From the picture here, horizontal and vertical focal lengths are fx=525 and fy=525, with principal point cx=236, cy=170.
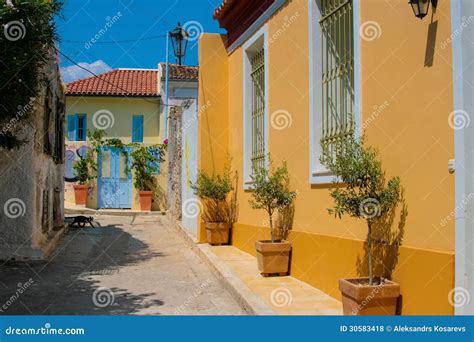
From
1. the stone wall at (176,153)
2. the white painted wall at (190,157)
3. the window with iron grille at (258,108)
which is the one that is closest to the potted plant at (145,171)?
the stone wall at (176,153)

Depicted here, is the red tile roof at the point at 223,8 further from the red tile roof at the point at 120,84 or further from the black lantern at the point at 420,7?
the red tile roof at the point at 120,84

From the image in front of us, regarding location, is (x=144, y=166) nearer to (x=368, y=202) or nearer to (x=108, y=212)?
(x=108, y=212)

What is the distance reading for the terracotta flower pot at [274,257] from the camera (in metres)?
7.43

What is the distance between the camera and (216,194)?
35.0 feet

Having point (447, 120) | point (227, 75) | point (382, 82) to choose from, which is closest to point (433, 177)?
point (447, 120)

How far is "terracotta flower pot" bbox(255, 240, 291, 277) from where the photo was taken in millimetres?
7430

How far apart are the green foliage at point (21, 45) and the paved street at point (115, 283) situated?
2496 mm

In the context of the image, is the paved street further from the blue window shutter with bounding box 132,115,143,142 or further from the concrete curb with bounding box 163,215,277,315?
the blue window shutter with bounding box 132,115,143,142

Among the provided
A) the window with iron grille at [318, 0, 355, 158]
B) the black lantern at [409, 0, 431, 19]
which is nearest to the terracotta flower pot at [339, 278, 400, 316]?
the window with iron grille at [318, 0, 355, 158]

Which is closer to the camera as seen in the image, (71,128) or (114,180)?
(114,180)

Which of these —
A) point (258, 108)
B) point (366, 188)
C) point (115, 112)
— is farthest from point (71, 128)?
point (366, 188)

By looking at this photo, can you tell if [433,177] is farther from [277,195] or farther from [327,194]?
[277,195]

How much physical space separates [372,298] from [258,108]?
5743 millimetres

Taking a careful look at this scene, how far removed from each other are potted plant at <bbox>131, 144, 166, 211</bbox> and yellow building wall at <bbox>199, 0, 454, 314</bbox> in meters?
13.8
